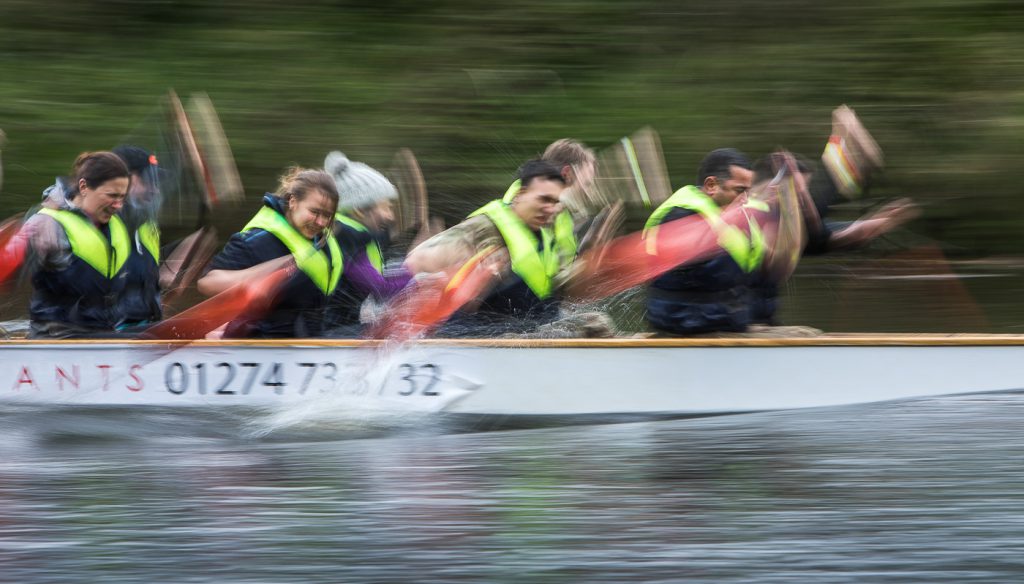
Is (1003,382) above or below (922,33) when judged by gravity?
below

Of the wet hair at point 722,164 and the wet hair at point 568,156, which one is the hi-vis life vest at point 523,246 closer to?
the wet hair at point 568,156

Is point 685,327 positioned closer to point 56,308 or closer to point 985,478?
point 985,478

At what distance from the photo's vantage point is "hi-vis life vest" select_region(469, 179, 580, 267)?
25.4 ft

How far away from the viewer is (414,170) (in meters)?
10.4

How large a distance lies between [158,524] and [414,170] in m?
5.42

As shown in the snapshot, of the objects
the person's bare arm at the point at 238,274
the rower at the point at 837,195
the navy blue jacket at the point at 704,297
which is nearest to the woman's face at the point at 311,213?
the person's bare arm at the point at 238,274

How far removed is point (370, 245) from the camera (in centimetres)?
790

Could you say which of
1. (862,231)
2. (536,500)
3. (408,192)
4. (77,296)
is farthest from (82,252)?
(862,231)

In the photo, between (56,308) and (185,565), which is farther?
(56,308)

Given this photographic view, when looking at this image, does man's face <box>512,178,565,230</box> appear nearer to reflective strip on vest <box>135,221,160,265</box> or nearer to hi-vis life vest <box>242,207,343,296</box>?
hi-vis life vest <box>242,207,343,296</box>

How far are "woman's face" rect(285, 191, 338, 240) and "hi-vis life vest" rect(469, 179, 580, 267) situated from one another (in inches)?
27.0

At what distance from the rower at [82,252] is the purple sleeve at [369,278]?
1.09 meters

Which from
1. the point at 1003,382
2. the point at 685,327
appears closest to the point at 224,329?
the point at 685,327

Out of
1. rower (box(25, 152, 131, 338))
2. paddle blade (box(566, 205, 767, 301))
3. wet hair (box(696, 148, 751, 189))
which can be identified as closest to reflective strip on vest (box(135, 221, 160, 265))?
rower (box(25, 152, 131, 338))
